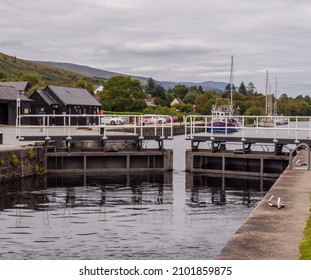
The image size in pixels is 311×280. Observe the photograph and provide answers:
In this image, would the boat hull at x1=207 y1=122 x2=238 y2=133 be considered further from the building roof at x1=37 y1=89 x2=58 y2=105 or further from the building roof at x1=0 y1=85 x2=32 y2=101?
the building roof at x1=0 y1=85 x2=32 y2=101

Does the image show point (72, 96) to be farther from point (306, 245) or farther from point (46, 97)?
point (306, 245)

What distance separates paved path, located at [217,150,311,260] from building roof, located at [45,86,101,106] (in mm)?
49694

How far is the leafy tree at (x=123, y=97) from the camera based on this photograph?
118 m

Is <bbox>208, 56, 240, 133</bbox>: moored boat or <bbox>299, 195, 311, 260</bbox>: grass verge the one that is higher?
<bbox>208, 56, 240, 133</bbox>: moored boat

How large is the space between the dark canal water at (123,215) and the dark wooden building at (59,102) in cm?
3044

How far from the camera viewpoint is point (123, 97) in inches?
4678

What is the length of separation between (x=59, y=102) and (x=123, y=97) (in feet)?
169

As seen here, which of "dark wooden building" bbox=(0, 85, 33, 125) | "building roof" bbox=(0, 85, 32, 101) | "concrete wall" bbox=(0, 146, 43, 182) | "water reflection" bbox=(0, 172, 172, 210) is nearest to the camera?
"water reflection" bbox=(0, 172, 172, 210)

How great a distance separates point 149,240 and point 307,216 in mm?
4994

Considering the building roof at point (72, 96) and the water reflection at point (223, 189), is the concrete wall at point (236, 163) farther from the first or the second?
the building roof at point (72, 96)

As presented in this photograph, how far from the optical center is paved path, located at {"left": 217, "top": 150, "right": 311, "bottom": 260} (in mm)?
12648

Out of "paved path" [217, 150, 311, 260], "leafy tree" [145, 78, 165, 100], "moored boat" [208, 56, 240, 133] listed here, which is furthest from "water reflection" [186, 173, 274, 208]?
"leafy tree" [145, 78, 165, 100]

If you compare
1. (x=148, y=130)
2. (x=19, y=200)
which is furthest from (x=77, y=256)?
(x=148, y=130)

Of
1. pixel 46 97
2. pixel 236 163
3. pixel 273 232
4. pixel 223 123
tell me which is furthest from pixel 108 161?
pixel 223 123
